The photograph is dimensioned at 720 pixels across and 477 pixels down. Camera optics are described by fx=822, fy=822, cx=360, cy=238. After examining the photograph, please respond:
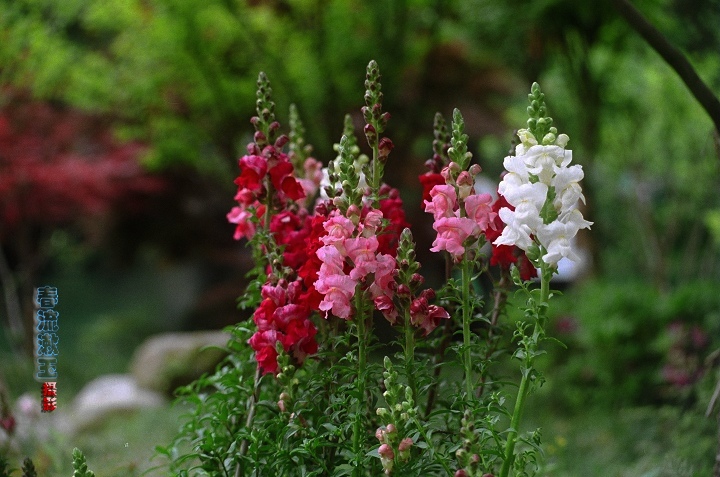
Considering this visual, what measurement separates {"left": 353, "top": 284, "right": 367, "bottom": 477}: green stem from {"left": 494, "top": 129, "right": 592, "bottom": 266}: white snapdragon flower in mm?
321

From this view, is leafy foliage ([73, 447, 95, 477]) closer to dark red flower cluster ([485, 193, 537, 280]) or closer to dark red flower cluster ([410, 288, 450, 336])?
dark red flower cluster ([410, 288, 450, 336])

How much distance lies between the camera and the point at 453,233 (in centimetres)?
171

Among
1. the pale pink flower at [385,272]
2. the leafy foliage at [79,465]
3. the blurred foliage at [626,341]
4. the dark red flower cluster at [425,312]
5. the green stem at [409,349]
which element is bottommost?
the leafy foliage at [79,465]

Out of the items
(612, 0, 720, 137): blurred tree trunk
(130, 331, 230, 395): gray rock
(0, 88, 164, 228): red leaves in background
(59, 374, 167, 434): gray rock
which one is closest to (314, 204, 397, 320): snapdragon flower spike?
(612, 0, 720, 137): blurred tree trunk

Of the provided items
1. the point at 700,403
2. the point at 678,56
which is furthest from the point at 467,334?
the point at 700,403

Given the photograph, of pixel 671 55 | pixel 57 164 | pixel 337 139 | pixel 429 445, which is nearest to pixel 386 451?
pixel 429 445

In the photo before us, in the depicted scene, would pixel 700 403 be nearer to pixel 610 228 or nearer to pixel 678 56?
pixel 678 56

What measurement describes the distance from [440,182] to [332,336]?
474mm

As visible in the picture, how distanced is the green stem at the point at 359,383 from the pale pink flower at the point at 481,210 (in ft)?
0.94

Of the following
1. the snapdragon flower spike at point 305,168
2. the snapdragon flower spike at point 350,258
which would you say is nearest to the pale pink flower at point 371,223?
the snapdragon flower spike at point 350,258

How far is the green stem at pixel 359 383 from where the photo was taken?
171cm

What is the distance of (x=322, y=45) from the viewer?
23.6 ft

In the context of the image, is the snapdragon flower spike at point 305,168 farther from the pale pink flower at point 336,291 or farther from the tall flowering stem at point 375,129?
the pale pink flower at point 336,291

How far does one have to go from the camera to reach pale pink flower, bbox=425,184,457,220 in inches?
67.8
